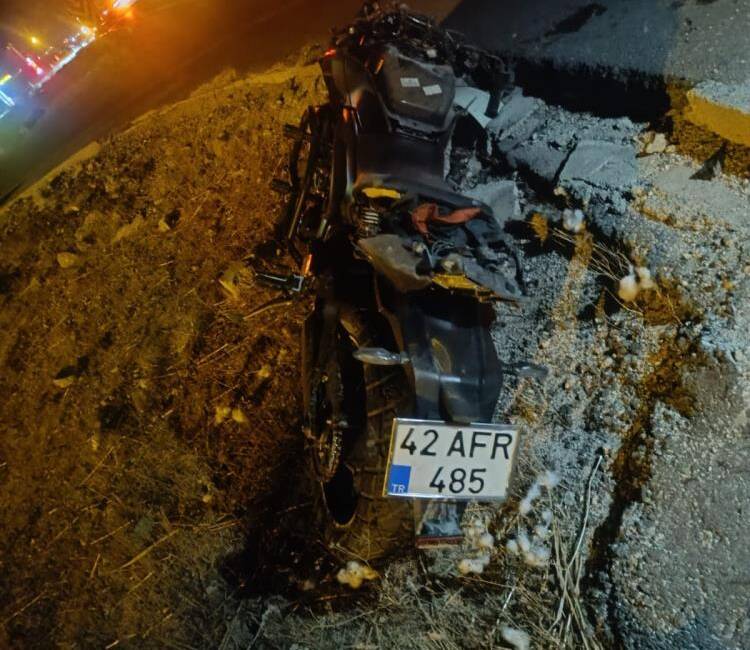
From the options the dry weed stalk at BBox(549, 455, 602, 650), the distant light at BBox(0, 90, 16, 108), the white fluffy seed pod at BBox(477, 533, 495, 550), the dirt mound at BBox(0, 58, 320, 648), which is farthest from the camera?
the distant light at BBox(0, 90, 16, 108)

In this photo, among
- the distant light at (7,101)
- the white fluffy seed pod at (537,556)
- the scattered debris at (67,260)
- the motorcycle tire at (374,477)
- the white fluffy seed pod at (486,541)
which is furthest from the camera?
the distant light at (7,101)

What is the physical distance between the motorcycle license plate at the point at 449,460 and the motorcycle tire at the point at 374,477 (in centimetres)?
15

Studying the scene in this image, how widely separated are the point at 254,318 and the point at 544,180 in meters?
2.53

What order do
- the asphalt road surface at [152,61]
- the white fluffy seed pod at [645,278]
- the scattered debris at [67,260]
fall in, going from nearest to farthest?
the white fluffy seed pod at [645,278], the scattered debris at [67,260], the asphalt road surface at [152,61]

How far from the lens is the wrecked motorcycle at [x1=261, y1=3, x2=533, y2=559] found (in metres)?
2.66

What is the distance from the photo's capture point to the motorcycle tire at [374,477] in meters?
2.87

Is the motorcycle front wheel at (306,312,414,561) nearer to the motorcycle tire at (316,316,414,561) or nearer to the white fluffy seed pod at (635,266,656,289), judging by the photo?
the motorcycle tire at (316,316,414,561)

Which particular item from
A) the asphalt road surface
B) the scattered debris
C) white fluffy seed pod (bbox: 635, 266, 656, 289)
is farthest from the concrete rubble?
the scattered debris

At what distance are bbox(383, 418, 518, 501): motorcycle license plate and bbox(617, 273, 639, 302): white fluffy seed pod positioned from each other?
156 cm

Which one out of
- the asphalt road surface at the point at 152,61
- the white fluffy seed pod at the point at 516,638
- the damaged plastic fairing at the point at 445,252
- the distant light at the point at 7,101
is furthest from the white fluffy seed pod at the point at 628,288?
the distant light at the point at 7,101

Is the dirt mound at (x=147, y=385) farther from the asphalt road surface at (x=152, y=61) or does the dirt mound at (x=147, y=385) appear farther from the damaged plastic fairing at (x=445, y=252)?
the damaged plastic fairing at (x=445, y=252)

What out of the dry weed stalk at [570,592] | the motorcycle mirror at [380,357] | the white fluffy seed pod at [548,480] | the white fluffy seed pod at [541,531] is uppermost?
the motorcycle mirror at [380,357]

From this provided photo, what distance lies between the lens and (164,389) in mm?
4758

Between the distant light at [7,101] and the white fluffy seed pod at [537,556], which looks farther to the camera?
the distant light at [7,101]
